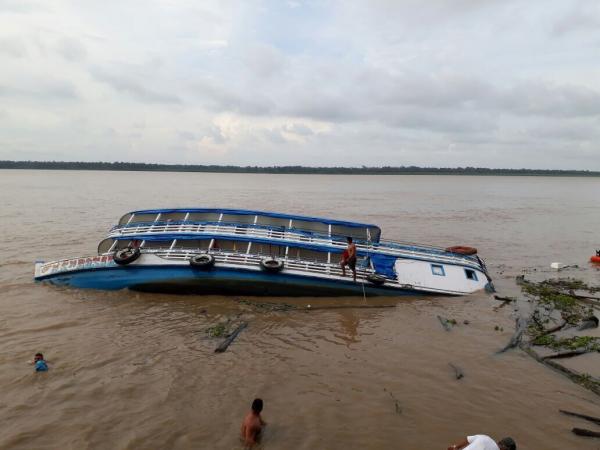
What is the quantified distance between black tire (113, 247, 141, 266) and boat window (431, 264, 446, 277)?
12.6m

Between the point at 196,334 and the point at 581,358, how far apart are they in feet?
38.1

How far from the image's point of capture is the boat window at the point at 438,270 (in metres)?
19.9

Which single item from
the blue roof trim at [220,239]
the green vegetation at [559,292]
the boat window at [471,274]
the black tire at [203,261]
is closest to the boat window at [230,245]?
the blue roof trim at [220,239]

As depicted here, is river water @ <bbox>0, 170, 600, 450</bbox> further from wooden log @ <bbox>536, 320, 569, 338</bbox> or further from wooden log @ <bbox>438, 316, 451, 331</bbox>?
wooden log @ <bbox>536, 320, 569, 338</bbox>

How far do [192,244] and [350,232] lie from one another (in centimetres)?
745

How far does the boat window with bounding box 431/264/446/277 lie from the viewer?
1988 centimetres

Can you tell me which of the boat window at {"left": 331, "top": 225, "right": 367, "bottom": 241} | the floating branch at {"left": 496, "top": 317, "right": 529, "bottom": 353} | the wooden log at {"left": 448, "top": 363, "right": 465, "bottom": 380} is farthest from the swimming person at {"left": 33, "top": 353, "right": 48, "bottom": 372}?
the boat window at {"left": 331, "top": 225, "right": 367, "bottom": 241}

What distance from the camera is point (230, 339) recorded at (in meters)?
13.7

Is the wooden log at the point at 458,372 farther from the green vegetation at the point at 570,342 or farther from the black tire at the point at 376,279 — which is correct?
the black tire at the point at 376,279

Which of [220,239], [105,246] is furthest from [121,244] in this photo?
[220,239]

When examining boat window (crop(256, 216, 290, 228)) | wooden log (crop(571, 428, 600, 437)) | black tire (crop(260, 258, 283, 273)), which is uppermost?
boat window (crop(256, 216, 290, 228))

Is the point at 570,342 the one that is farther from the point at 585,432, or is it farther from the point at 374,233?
the point at 374,233

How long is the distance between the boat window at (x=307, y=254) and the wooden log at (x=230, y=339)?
201 inches

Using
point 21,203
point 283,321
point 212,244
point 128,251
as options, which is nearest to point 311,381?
point 283,321
